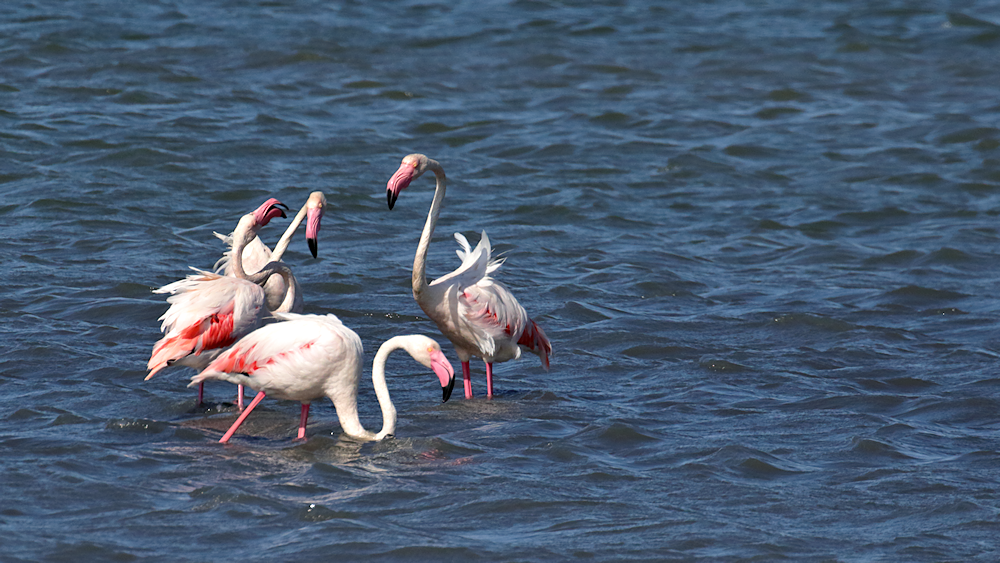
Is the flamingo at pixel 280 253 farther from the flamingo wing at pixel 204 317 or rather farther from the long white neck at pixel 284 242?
the flamingo wing at pixel 204 317

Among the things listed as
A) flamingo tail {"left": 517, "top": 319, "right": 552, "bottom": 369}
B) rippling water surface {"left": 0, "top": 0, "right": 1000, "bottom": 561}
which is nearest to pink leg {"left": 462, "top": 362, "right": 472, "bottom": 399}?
rippling water surface {"left": 0, "top": 0, "right": 1000, "bottom": 561}

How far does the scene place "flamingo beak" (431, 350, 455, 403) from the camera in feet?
19.4

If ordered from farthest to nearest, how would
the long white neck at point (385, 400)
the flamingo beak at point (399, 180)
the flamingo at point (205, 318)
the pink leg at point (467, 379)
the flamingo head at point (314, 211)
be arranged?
the pink leg at point (467, 379), the flamingo head at point (314, 211), the flamingo beak at point (399, 180), the flamingo at point (205, 318), the long white neck at point (385, 400)

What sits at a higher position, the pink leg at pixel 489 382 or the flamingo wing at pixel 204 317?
the flamingo wing at pixel 204 317

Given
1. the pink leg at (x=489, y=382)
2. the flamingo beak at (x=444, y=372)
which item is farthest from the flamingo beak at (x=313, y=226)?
the pink leg at (x=489, y=382)

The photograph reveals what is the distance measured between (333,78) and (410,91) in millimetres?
930

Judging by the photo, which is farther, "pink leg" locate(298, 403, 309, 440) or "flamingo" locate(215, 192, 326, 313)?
"flamingo" locate(215, 192, 326, 313)

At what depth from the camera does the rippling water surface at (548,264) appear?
5.34 meters

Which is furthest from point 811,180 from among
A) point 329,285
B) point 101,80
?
point 101,80

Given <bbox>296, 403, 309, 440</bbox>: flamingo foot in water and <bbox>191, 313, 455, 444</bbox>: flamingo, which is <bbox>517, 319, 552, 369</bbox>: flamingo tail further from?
<bbox>296, 403, 309, 440</bbox>: flamingo foot in water

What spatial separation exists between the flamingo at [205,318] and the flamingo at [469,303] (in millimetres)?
956

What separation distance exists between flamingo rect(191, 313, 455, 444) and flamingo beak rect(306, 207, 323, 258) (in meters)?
0.71

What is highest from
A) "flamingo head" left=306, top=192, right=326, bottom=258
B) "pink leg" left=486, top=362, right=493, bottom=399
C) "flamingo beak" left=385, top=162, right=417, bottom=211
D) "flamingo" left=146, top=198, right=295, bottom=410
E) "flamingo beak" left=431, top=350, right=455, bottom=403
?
"flamingo beak" left=385, top=162, right=417, bottom=211

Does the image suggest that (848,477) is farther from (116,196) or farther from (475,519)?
(116,196)
